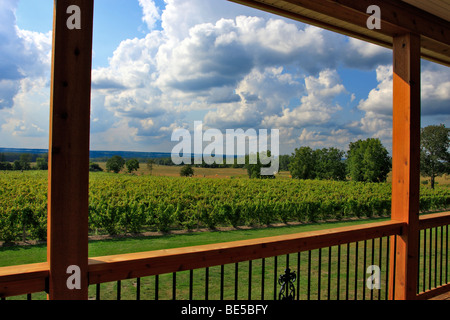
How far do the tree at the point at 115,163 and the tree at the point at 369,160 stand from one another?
8.22 metres

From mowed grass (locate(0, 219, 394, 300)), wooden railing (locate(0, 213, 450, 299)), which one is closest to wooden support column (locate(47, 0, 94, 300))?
wooden railing (locate(0, 213, 450, 299))

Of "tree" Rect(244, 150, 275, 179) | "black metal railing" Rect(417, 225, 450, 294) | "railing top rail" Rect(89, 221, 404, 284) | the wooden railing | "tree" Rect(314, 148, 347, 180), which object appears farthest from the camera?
"tree" Rect(244, 150, 275, 179)

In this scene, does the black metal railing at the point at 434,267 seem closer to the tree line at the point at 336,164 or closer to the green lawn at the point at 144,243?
the green lawn at the point at 144,243

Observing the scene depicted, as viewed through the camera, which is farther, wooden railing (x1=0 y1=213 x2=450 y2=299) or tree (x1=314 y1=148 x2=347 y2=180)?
tree (x1=314 y1=148 x2=347 y2=180)

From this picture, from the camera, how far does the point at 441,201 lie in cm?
992

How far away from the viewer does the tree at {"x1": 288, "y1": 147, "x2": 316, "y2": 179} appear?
1098 centimetres

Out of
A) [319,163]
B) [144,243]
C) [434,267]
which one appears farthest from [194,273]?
[319,163]

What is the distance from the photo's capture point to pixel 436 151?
723 centimetres

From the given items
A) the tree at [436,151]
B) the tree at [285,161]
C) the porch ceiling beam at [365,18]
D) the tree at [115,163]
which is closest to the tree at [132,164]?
the tree at [115,163]

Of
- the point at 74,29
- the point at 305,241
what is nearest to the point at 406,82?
the point at 305,241

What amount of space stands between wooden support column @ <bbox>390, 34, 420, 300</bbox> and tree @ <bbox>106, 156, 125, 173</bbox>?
23.4 feet

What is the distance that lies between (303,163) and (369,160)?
242 cm

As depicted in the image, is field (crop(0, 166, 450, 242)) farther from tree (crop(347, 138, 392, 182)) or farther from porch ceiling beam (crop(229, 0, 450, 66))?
porch ceiling beam (crop(229, 0, 450, 66))

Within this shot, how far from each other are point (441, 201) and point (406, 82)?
392 inches
